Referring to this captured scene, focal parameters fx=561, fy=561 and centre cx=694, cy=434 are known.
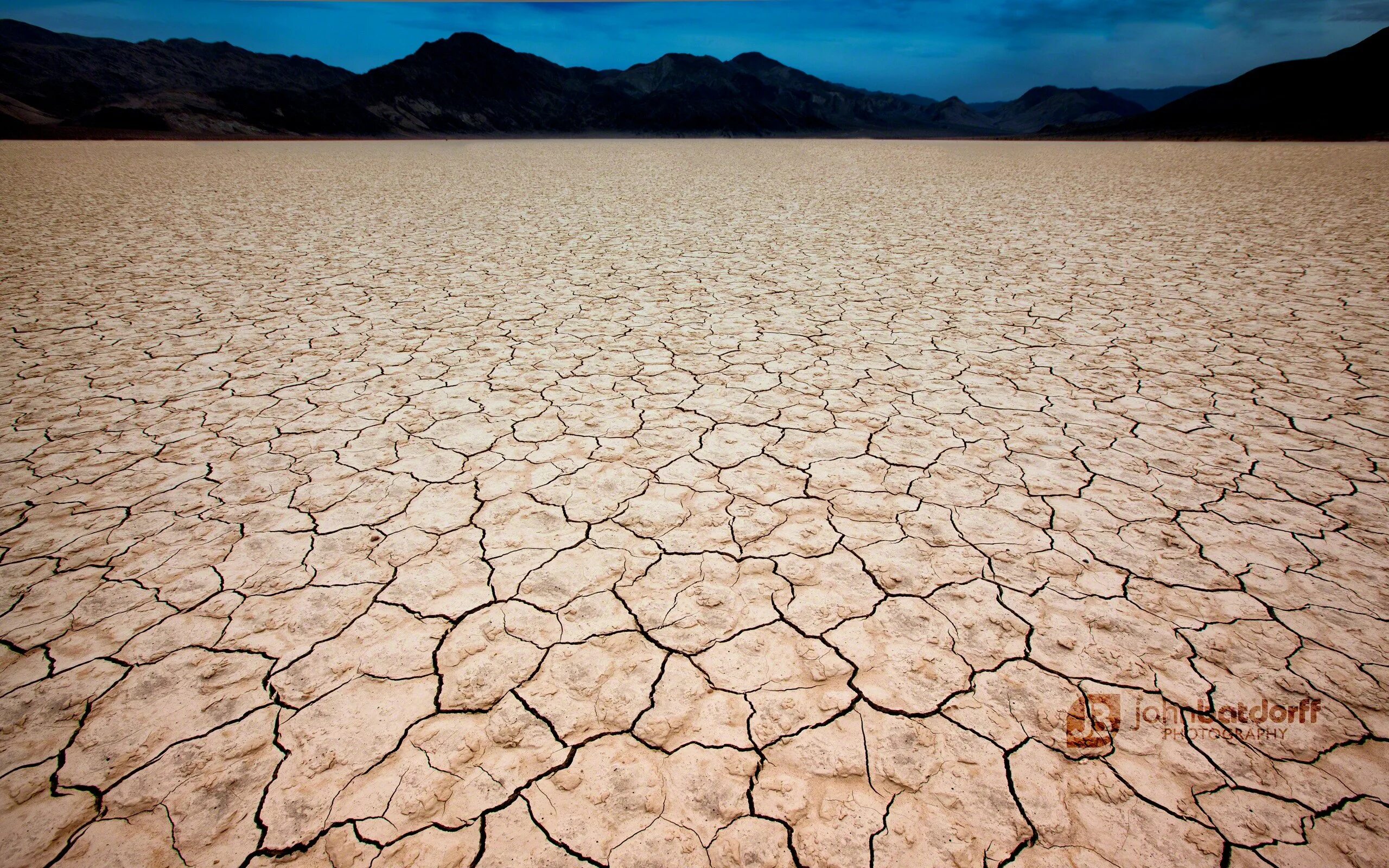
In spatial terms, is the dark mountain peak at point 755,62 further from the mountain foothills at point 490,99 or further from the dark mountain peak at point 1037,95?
the dark mountain peak at point 1037,95

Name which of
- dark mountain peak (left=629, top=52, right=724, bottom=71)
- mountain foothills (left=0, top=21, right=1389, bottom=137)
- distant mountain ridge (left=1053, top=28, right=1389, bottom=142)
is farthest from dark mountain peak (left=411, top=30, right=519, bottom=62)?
distant mountain ridge (left=1053, top=28, right=1389, bottom=142)

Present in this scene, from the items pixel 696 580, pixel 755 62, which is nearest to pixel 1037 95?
pixel 755 62

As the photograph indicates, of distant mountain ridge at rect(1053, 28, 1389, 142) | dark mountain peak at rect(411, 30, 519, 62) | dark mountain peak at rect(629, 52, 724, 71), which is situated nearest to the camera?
distant mountain ridge at rect(1053, 28, 1389, 142)

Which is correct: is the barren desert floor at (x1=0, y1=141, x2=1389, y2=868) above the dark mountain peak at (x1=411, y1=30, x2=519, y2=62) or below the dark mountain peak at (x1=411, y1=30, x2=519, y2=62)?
below

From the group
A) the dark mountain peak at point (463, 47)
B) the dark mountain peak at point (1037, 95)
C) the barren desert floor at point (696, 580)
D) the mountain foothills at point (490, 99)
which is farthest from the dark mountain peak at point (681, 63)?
the barren desert floor at point (696, 580)

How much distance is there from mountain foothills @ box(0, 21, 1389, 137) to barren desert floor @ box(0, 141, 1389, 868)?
125 ft

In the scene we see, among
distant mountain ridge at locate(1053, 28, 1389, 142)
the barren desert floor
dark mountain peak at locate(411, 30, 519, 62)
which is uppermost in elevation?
dark mountain peak at locate(411, 30, 519, 62)

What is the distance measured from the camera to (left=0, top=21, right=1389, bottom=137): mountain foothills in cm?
3722

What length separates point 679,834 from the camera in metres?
1.10

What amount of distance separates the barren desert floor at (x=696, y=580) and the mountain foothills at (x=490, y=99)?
38.0 meters

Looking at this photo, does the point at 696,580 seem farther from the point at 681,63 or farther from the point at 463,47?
the point at 681,63

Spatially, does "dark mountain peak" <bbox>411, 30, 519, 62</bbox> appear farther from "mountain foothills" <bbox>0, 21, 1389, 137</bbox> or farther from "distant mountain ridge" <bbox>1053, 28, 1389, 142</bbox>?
"distant mountain ridge" <bbox>1053, 28, 1389, 142</bbox>

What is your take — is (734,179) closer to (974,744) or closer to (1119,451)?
(1119,451)

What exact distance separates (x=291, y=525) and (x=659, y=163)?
17419mm
